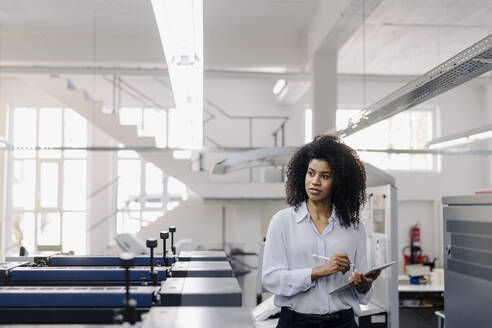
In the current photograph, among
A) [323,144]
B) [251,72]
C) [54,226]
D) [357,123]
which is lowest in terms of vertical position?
[54,226]

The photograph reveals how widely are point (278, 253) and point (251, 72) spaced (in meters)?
6.21

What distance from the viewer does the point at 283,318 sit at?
1.93 metres

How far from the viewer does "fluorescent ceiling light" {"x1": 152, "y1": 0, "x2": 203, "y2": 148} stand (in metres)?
2.74

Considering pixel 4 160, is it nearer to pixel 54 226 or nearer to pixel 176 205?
pixel 54 226

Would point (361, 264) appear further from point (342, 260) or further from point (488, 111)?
point (488, 111)

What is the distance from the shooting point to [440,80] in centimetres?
312

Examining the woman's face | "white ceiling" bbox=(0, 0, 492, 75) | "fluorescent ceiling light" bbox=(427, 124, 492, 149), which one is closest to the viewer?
the woman's face

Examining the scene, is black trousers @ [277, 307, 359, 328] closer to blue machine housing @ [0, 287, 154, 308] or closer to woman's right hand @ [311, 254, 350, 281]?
woman's right hand @ [311, 254, 350, 281]

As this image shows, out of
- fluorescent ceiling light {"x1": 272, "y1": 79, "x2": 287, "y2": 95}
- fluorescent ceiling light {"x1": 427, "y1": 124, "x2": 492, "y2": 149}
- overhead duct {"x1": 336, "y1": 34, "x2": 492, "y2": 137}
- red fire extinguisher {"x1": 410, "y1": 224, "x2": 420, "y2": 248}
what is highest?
fluorescent ceiling light {"x1": 272, "y1": 79, "x2": 287, "y2": 95}

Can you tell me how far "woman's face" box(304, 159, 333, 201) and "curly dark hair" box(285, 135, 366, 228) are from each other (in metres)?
0.03

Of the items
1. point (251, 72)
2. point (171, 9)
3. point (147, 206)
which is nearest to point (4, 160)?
point (147, 206)

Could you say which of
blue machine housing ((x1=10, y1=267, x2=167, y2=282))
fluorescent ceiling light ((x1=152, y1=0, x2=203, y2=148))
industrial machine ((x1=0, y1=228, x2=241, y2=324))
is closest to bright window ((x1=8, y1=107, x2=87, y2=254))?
fluorescent ceiling light ((x1=152, y1=0, x2=203, y2=148))

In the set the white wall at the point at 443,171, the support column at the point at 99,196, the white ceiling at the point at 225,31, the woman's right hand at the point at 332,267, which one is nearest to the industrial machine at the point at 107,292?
the woman's right hand at the point at 332,267

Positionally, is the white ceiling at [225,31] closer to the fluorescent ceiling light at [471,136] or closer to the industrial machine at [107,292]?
the fluorescent ceiling light at [471,136]
